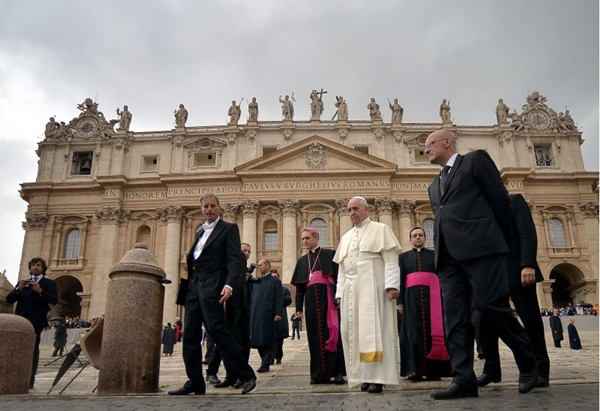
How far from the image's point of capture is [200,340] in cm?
562

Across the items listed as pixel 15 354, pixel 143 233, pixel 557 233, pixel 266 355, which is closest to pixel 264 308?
pixel 266 355

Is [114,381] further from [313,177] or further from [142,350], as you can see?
[313,177]

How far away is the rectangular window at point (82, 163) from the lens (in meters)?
39.4

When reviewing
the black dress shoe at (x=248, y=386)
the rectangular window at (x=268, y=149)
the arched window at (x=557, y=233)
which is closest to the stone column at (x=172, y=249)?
the rectangular window at (x=268, y=149)

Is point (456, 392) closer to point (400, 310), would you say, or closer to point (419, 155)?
point (400, 310)

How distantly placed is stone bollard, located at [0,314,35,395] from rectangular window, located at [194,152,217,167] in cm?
3205

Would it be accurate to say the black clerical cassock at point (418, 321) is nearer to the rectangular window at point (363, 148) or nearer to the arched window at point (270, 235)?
the arched window at point (270, 235)

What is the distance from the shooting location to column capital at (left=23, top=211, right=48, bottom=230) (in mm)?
36969

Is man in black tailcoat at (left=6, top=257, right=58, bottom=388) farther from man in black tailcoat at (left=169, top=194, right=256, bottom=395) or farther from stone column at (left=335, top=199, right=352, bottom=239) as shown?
stone column at (left=335, top=199, right=352, bottom=239)

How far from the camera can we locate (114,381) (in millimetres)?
5629

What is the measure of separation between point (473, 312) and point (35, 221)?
126 ft

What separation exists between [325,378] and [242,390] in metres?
1.39

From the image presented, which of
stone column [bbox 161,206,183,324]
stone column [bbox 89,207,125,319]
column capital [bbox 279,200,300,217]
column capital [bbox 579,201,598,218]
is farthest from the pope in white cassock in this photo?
column capital [bbox 579,201,598,218]

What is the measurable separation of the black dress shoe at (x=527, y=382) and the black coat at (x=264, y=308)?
5.90 m
